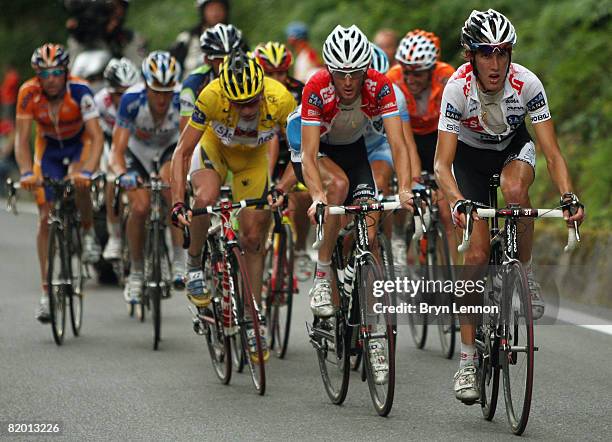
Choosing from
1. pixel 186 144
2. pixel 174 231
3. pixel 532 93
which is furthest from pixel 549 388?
pixel 174 231

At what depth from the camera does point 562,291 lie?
39.8 ft

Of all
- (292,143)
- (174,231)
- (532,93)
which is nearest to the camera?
(532,93)

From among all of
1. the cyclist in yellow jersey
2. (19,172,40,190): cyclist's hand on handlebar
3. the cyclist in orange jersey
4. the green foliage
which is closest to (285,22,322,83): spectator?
the green foliage

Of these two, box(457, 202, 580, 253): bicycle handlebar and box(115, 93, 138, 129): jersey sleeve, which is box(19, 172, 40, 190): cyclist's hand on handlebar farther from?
box(457, 202, 580, 253): bicycle handlebar

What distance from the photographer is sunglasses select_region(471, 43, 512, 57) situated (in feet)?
24.6

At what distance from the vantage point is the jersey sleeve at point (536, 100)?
303 inches

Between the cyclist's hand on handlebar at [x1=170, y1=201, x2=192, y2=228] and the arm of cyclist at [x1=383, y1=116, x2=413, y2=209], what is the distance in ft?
4.55

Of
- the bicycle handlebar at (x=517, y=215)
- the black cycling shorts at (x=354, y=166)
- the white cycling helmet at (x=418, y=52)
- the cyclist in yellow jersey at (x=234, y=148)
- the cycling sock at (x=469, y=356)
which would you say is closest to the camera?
the bicycle handlebar at (x=517, y=215)

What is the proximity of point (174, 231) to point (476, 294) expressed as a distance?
4594 millimetres

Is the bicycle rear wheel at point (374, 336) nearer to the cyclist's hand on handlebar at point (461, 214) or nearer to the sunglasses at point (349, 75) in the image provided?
the cyclist's hand on handlebar at point (461, 214)

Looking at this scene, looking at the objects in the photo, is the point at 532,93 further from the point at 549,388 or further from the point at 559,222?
the point at 559,222

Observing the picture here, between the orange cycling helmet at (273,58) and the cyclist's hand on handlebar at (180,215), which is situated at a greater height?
the orange cycling helmet at (273,58)

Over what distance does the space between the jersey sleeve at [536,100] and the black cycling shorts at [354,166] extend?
1314 millimetres

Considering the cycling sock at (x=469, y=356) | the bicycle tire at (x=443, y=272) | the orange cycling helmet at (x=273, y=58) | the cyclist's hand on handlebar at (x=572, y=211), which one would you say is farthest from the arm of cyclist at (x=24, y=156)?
the cyclist's hand on handlebar at (x=572, y=211)
